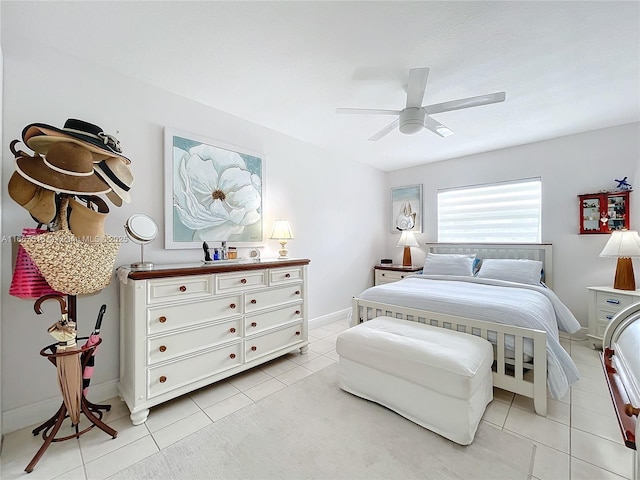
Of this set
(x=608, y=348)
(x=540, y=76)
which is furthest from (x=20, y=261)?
(x=540, y=76)

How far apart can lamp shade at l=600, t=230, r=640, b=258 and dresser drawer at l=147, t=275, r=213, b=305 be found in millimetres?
4079

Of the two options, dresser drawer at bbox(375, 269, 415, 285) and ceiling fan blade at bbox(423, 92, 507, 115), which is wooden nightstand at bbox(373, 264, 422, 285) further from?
ceiling fan blade at bbox(423, 92, 507, 115)

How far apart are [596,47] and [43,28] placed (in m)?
3.72

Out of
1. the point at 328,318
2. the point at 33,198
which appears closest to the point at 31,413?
the point at 33,198

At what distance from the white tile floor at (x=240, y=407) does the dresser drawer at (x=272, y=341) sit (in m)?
0.22

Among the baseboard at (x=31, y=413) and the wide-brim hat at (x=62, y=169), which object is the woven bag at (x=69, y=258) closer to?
the wide-brim hat at (x=62, y=169)

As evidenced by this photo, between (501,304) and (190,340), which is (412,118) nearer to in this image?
(501,304)

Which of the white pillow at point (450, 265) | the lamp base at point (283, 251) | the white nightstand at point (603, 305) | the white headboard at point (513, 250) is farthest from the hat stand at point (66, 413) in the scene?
the white nightstand at point (603, 305)

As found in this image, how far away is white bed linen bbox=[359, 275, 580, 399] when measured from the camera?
203 centimetres

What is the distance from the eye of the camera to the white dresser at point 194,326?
193 cm

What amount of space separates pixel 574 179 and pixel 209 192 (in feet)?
14.7

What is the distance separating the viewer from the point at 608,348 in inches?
56.5

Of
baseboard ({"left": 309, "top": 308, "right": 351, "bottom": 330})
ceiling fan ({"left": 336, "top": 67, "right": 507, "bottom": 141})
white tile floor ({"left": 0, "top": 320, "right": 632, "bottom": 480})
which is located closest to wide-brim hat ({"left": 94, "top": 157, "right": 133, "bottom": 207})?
white tile floor ({"left": 0, "top": 320, "right": 632, "bottom": 480})

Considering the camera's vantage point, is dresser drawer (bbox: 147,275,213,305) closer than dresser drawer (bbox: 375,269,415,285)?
Yes
